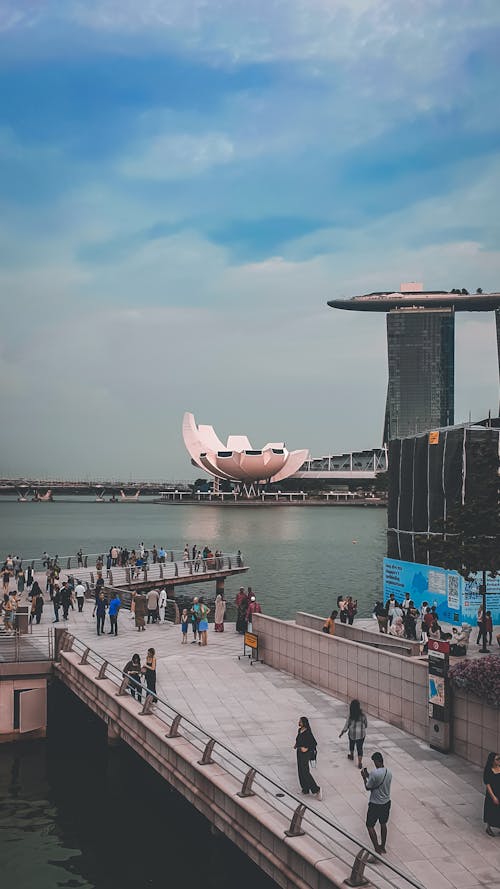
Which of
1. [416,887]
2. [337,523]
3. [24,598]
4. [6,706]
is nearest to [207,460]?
[337,523]

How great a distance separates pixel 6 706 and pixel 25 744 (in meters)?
0.83

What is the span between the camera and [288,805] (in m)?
9.08

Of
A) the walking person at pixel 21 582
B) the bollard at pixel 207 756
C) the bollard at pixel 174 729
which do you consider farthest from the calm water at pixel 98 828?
the walking person at pixel 21 582

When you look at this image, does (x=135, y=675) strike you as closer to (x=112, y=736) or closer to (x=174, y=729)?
(x=112, y=736)

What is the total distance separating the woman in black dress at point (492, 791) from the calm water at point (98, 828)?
3.22m

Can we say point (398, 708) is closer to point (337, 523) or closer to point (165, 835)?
point (165, 835)

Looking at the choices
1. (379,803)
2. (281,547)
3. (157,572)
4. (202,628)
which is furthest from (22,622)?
(281,547)

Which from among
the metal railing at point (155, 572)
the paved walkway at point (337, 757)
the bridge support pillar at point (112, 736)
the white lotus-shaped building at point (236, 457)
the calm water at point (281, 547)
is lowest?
the calm water at point (281, 547)

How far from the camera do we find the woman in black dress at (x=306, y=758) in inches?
388

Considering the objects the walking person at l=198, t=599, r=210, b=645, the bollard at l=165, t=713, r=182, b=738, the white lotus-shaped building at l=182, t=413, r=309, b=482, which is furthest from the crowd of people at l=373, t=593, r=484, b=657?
the white lotus-shaped building at l=182, t=413, r=309, b=482

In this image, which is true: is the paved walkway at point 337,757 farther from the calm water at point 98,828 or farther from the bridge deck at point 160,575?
the bridge deck at point 160,575

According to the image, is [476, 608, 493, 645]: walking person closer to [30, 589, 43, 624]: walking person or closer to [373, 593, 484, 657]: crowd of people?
[373, 593, 484, 657]: crowd of people

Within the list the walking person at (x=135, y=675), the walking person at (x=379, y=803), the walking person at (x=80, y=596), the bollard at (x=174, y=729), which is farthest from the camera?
the walking person at (x=80, y=596)

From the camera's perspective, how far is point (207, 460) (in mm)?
154875
